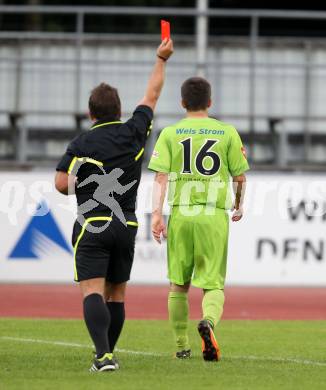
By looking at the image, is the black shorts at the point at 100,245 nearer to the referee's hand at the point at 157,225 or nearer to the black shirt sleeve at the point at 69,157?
the black shirt sleeve at the point at 69,157

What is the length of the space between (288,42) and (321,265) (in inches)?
249

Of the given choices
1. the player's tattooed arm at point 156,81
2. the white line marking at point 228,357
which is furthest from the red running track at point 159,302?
the player's tattooed arm at point 156,81

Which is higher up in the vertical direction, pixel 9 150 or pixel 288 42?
pixel 288 42

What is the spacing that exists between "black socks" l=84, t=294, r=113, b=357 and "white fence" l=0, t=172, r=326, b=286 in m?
10.8

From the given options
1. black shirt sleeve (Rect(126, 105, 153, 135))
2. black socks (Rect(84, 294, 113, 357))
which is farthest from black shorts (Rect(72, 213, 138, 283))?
black shirt sleeve (Rect(126, 105, 153, 135))

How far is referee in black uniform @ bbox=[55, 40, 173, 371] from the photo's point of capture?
8.12 meters

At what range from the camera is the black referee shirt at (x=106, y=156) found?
823 cm

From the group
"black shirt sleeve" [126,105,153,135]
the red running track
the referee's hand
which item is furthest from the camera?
the red running track

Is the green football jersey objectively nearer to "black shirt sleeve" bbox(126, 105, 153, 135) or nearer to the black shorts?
"black shirt sleeve" bbox(126, 105, 153, 135)

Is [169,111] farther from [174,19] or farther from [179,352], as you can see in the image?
[179,352]

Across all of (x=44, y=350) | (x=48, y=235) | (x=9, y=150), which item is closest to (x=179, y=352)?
(x=44, y=350)

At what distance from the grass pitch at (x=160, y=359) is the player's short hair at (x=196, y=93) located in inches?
80.1

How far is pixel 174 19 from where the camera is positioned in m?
26.8

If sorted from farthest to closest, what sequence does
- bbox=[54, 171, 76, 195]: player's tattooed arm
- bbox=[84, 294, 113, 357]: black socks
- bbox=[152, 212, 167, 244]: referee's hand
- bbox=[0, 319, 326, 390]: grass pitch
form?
bbox=[152, 212, 167, 244]: referee's hand, bbox=[54, 171, 76, 195]: player's tattooed arm, bbox=[84, 294, 113, 357]: black socks, bbox=[0, 319, 326, 390]: grass pitch
